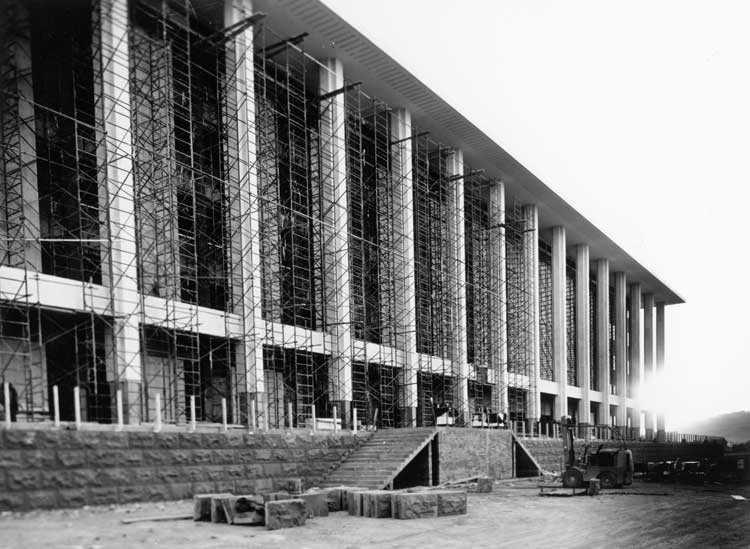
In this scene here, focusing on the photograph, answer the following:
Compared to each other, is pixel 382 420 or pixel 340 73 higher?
pixel 340 73

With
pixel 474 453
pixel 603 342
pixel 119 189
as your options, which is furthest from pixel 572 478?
pixel 603 342

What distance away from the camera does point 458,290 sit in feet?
148

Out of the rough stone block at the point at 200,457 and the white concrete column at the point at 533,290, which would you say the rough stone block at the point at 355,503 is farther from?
the white concrete column at the point at 533,290

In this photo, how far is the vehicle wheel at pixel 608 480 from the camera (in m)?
31.7

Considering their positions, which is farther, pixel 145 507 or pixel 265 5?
pixel 265 5

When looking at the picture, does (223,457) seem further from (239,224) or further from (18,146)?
(18,146)

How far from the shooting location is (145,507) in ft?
65.5

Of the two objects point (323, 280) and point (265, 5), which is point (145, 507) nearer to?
point (323, 280)

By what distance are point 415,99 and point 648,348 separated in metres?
52.8

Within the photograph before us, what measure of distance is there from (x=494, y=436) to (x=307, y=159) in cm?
1518

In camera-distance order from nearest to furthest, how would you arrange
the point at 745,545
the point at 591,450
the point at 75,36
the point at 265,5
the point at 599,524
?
the point at 745,545 < the point at 599,524 < the point at 75,36 < the point at 265,5 < the point at 591,450

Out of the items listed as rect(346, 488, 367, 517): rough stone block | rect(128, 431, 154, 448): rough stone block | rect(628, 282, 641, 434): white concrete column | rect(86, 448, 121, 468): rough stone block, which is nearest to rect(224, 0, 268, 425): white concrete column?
rect(128, 431, 154, 448): rough stone block

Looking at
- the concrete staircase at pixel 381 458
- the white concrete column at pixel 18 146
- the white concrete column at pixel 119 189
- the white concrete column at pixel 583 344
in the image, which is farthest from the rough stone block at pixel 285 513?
the white concrete column at pixel 583 344

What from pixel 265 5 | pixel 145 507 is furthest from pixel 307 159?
pixel 145 507
